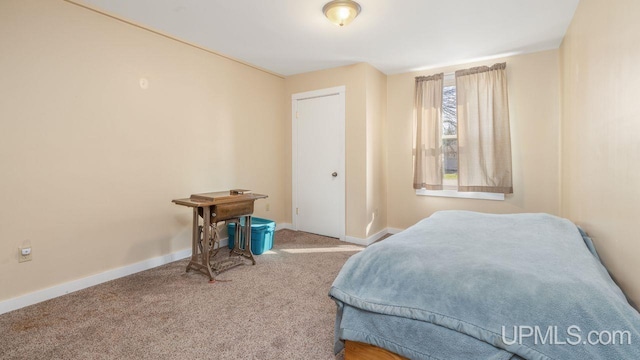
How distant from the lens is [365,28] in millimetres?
2932

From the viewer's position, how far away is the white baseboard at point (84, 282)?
222 centimetres

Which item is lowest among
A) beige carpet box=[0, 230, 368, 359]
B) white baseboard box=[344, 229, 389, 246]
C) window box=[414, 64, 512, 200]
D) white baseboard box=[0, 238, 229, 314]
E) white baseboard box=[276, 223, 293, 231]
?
beige carpet box=[0, 230, 368, 359]

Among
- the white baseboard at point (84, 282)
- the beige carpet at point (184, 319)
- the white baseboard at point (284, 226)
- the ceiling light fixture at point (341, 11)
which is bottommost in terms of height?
the beige carpet at point (184, 319)

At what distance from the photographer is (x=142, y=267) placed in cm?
297

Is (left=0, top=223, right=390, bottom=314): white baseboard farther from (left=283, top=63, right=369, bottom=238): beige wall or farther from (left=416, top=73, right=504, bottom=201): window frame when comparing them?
(left=416, top=73, right=504, bottom=201): window frame

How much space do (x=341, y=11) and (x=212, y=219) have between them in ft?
7.18

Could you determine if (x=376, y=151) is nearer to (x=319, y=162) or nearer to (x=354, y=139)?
(x=354, y=139)

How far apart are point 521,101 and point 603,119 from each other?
191 centimetres

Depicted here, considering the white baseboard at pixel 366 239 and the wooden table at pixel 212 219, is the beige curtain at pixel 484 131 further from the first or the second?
the wooden table at pixel 212 219

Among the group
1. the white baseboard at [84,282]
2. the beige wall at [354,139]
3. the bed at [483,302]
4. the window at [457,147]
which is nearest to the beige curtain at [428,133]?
the window at [457,147]

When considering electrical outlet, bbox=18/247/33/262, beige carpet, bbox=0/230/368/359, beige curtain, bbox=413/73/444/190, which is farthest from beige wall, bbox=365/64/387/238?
electrical outlet, bbox=18/247/33/262

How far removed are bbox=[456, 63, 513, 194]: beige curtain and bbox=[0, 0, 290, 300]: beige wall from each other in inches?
118

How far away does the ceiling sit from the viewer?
8.25ft

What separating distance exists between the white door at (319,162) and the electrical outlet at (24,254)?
300cm
